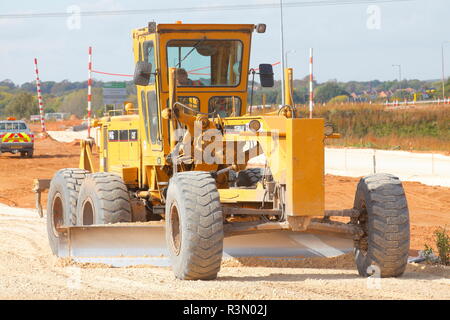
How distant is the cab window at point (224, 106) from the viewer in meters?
11.3

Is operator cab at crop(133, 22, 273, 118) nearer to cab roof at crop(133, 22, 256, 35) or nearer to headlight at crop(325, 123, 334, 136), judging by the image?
cab roof at crop(133, 22, 256, 35)

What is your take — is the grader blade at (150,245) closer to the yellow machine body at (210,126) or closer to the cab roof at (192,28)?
the yellow machine body at (210,126)

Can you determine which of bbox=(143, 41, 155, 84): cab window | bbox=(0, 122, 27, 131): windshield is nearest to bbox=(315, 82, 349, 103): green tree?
bbox=(0, 122, 27, 131): windshield

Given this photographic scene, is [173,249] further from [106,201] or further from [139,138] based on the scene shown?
[139,138]

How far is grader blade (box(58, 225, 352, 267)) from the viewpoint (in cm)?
1037

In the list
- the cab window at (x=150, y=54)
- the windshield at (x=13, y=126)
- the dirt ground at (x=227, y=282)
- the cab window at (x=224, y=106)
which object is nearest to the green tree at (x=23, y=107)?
the windshield at (x=13, y=126)

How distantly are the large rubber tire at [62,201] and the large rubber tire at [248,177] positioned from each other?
2.44 meters

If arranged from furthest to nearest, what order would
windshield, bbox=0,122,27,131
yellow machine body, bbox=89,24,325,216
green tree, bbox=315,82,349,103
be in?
green tree, bbox=315,82,349,103
windshield, bbox=0,122,27,131
yellow machine body, bbox=89,24,325,216

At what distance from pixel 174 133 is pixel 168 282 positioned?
2374 mm

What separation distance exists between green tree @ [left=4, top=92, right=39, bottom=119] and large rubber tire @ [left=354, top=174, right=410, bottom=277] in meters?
80.7

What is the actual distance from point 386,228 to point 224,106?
9.73 feet

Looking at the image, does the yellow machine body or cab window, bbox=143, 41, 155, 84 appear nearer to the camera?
the yellow machine body

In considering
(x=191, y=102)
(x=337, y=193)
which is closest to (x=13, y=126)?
(x=337, y=193)

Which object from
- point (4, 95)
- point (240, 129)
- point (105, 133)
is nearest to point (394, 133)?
point (105, 133)
